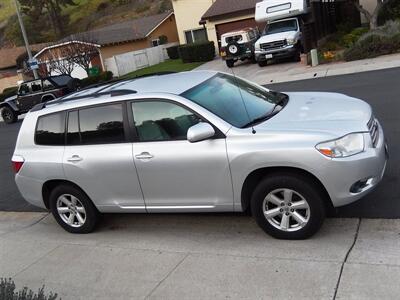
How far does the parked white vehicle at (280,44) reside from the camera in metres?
22.1

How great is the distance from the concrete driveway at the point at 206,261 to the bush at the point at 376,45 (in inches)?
574

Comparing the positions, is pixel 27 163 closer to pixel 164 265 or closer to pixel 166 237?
pixel 166 237

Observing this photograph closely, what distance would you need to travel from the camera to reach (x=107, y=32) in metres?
46.9

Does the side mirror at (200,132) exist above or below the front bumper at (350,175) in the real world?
above

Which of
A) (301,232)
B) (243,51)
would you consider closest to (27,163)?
(301,232)

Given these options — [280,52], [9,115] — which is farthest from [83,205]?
[9,115]

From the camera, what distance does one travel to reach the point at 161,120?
5.25 metres

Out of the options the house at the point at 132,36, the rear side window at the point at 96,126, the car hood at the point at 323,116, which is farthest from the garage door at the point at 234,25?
the rear side window at the point at 96,126

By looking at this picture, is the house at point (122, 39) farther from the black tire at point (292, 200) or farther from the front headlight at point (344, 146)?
the front headlight at point (344, 146)

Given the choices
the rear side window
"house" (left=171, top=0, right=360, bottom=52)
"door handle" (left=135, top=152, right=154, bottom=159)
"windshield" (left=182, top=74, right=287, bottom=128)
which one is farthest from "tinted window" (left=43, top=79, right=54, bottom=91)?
"door handle" (left=135, top=152, right=154, bottom=159)

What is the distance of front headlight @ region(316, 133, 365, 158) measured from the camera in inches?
177

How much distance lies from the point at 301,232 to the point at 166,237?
1.54 metres

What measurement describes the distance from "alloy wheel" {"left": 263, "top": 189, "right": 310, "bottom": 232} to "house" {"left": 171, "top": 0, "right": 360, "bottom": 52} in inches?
705

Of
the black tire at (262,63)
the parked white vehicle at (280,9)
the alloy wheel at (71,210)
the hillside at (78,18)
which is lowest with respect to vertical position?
the black tire at (262,63)
